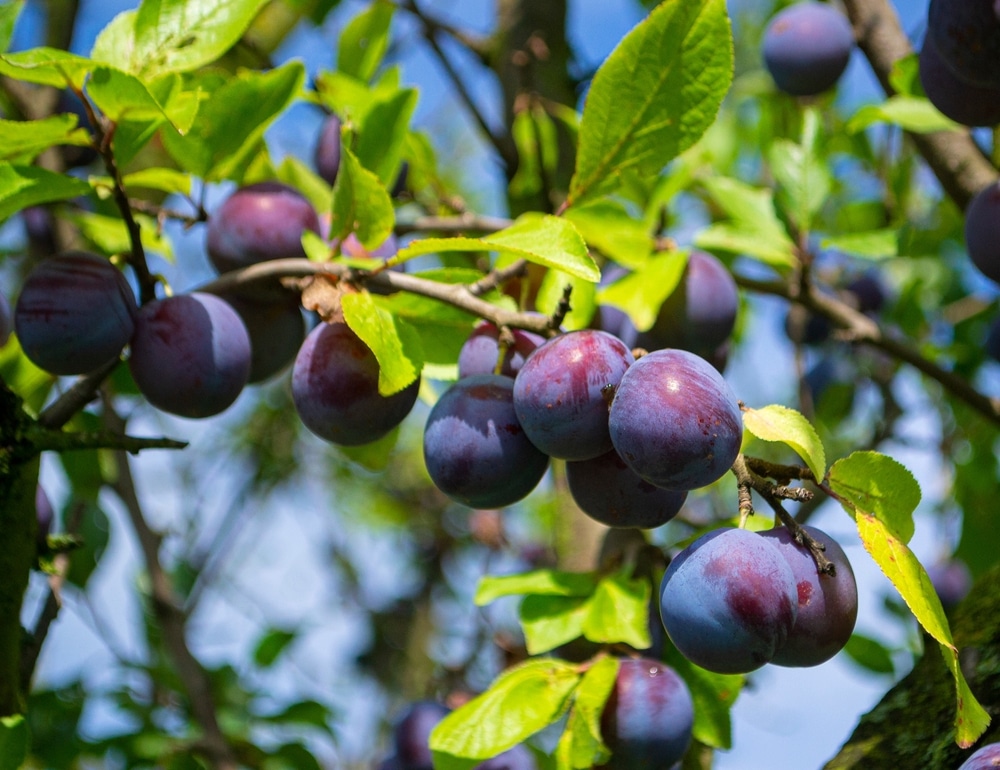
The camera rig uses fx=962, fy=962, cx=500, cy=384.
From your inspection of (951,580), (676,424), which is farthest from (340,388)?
(951,580)

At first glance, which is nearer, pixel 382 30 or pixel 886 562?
pixel 886 562

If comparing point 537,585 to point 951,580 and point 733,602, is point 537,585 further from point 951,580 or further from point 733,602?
point 951,580

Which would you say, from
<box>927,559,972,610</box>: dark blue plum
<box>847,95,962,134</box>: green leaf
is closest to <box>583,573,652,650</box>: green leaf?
<box>847,95,962,134</box>: green leaf

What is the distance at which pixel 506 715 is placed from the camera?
1021mm

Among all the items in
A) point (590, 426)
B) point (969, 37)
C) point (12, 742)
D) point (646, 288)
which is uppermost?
point (969, 37)

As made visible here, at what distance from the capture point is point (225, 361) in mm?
922

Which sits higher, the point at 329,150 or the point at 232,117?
the point at 232,117

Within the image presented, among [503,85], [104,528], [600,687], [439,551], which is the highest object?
[503,85]

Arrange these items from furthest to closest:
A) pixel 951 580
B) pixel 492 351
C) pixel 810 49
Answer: pixel 951 580, pixel 810 49, pixel 492 351

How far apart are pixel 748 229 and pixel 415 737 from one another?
909 millimetres

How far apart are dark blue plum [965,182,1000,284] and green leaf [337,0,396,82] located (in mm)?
850

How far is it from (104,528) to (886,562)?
4.24 ft

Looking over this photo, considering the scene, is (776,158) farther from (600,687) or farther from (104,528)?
(104,528)

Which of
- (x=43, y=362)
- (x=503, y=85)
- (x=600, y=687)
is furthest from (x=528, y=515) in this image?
(x=43, y=362)
